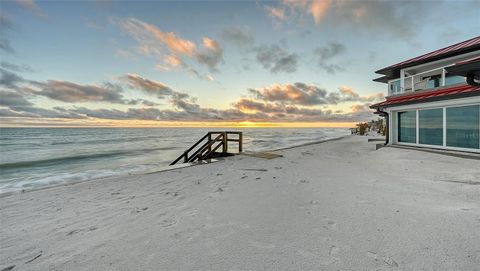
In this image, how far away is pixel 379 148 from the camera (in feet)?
39.7

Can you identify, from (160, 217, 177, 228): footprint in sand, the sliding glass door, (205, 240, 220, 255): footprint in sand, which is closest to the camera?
(205, 240, 220, 255): footprint in sand

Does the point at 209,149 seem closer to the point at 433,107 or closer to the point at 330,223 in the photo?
the point at 330,223

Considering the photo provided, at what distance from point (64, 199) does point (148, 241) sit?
4.15m

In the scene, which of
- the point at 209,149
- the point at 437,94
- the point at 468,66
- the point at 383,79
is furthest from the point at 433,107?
the point at 209,149

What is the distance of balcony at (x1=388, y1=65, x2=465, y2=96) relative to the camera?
1066 cm

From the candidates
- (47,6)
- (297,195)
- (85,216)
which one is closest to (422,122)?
(297,195)

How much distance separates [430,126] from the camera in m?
10.3

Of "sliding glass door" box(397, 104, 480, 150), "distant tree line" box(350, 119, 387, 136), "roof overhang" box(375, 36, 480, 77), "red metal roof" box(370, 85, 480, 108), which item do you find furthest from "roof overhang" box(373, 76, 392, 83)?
"distant tree line" box(350, 119, 387, 136)

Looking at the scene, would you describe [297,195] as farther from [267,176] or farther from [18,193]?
[18,193]

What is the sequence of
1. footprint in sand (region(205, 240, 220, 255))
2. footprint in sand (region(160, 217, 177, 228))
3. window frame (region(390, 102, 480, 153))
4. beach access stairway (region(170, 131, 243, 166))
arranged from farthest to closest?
1. beach access stairway (region(170, 131, 243, 166))
2. window frame (region(390, 102, 480, 153))
3. footprint in sand (region(160, 217, 177, 228))
4. footprint in sand (region(205, 240, 220, 255))

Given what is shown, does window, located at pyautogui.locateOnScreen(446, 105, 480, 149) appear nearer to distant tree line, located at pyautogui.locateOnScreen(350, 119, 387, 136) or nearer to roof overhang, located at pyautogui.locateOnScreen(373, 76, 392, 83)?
roof overhang, located at pyautogui.locateOnScreen(373, 76, 392, 83)

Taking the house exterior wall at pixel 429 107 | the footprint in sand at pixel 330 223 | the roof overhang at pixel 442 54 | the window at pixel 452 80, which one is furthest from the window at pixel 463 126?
the footprint in sand at pixel 330 223

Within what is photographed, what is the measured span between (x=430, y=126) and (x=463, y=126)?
141cm

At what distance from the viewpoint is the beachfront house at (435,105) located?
341 inches
